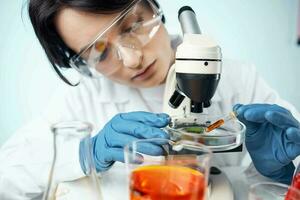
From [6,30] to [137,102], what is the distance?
2.93ft

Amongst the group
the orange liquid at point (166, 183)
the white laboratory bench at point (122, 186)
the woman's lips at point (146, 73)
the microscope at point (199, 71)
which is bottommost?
the white laboratory bench at point (122, 186)

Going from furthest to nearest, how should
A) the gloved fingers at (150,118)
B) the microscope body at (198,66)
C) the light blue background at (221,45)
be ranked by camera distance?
the light blue background at (221,45), the gloved fingers at (150,118), the microscope body at (198,66)

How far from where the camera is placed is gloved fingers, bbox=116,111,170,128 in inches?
32.6

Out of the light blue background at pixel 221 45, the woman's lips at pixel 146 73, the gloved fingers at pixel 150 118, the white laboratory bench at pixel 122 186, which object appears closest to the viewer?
the white laboratory bench at pixel 122 186

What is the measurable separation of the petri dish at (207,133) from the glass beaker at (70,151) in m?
0.26

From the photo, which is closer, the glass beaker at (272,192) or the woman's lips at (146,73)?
the glass beaker at (272,192)

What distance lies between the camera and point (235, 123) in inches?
35.0

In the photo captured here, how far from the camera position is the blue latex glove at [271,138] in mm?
876

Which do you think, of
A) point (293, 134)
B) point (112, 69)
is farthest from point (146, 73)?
point (293, 134)

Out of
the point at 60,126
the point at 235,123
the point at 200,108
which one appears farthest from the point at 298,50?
the point at 60,126

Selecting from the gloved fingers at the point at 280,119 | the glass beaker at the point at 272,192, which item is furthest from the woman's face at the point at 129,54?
the glass beaker at the point at 272,192

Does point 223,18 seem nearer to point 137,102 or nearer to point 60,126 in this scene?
point 137,102

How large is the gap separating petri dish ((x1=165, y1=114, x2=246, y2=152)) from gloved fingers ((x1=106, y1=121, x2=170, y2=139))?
32 millimetres

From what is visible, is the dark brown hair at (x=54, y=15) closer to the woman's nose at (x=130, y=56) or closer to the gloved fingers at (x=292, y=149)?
the woman's nose at (x=130, y=56)
